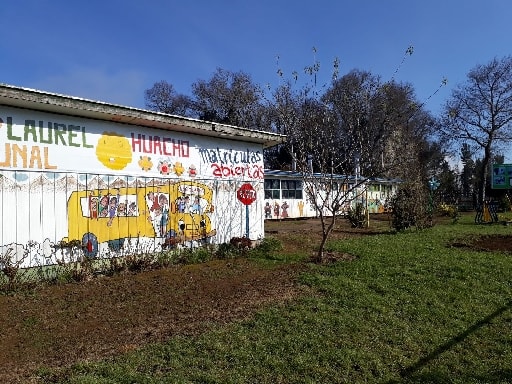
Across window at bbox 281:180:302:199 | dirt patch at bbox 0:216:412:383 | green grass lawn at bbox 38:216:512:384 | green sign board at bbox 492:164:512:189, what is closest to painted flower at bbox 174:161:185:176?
dirt patch at bbox 0:216:412:383

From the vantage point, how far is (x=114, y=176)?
26.5 feet

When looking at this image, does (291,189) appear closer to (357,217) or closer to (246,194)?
(357,217)

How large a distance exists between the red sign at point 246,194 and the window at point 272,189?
550 inches

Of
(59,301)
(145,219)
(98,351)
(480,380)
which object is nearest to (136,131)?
(145,219)

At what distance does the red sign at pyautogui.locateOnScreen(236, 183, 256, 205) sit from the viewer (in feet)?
34.6

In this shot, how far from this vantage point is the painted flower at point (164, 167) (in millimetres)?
8921

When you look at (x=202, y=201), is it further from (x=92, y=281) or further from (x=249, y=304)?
(x=249, y=304)

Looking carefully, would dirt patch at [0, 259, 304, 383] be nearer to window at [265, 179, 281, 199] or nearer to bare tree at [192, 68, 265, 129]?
window at [265, 179, 281, 199]

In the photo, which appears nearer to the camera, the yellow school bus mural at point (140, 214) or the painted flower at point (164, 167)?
the yellow school bus mural at point (140, 214)

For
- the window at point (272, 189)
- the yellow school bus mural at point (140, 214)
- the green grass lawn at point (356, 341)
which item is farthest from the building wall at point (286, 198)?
the green grass lawn at point (356, 341)

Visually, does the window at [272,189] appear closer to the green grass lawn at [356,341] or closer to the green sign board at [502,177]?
the green grass lawn at [356,341]

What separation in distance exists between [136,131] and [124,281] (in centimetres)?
311

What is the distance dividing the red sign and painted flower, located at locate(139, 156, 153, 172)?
2566 millimetres

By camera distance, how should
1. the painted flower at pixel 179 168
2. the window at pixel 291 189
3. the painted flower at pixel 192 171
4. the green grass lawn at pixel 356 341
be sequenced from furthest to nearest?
1. the window at pixel 291 189
2. the painted flower at pixel 192 171
3. the painted flower at pixel 179 168
4. the green grass lawn at pixel 356 341
